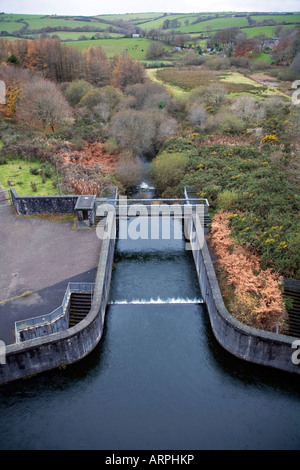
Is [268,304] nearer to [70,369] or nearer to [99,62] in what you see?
[70,369]

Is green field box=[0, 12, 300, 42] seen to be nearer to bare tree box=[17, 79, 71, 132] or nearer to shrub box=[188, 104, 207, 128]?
bare tree box=[17, 79, 71, 132]

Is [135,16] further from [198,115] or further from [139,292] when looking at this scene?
[139,292]

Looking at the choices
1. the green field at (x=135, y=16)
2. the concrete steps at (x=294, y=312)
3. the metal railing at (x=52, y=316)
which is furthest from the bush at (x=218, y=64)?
the green field at (x=135, y=16)

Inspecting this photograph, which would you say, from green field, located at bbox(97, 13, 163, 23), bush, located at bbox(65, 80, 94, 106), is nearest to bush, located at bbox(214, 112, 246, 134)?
bush, located at bbox(65, 80, 94, 106)

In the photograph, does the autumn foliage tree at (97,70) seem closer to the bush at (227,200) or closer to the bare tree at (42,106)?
the bare tree at (42,106)

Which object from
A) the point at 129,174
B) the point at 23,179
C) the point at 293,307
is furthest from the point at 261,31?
the point at 293,307
